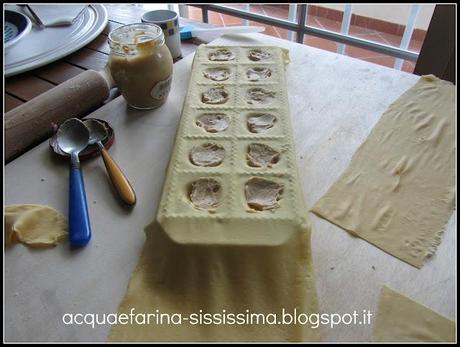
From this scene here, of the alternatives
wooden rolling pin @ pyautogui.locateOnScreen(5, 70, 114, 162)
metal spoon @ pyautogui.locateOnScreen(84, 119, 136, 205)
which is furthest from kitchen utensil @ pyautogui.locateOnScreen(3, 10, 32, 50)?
metal spoon @ pyautogui.locateOnScreen(84, 119, 136, 205)

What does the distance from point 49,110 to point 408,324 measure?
1.92ft

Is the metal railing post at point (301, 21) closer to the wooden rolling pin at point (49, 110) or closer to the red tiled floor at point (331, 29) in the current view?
the wooden rolling pin at point (49, 110)

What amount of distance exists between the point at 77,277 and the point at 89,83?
1.20 ft

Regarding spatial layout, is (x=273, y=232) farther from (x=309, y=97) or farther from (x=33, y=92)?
(x=33, y=92)

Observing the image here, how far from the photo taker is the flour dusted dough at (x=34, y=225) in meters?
0.45

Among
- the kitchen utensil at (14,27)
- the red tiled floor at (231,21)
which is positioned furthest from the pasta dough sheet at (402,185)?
the red tiled floor at (231,21)

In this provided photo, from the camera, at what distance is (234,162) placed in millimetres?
490

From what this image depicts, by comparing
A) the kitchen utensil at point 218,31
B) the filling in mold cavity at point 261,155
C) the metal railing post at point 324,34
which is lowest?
the metal railing post at point 324,34

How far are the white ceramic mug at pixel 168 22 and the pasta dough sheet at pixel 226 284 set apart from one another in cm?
50

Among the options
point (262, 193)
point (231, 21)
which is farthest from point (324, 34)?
point (231, 21)

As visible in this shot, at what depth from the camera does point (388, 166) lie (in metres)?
0.55

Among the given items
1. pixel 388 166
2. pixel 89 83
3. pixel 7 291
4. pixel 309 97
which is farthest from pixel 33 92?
pixel 388 166

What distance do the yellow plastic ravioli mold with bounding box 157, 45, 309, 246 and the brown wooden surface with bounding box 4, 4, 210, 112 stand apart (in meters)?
0.23

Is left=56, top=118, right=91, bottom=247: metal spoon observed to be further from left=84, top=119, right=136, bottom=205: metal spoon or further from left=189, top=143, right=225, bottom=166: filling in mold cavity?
left=189, top=143, right=225, bottom=166: filling in mold cavity
